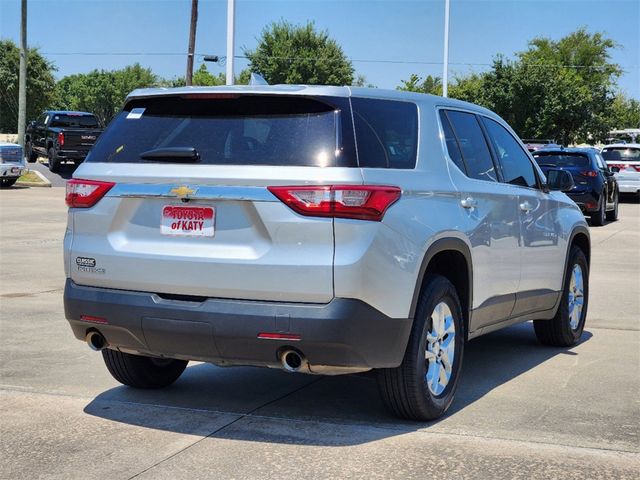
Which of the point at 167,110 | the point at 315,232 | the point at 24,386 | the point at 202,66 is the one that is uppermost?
the point at 202,66

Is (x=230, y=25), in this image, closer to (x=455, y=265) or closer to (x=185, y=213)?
(x=455, y=265)

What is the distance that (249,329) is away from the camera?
463 centimetres

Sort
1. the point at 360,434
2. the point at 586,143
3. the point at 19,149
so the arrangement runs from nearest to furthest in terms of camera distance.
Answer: the point at 360,434 → the point at 19,149 → the point at 586,143

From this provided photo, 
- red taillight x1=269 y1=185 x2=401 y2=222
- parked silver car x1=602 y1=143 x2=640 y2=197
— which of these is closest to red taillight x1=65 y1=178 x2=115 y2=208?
red taillight x1=269 y1=185 x2=401 y2=222

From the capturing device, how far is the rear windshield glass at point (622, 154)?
28.5 meters

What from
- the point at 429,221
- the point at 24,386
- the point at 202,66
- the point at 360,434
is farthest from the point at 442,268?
the point at 202,66

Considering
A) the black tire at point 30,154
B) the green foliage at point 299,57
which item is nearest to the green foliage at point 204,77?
the green foliage at point 299,57

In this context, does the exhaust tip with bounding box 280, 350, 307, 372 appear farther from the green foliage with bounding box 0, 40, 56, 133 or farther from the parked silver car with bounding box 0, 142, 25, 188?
the green foliage with bounding box 0, 40, 56, 133

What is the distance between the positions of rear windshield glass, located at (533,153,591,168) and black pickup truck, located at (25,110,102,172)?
16.0m

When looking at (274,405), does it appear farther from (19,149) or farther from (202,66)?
(202,66)

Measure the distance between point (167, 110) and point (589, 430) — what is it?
289 centimetres

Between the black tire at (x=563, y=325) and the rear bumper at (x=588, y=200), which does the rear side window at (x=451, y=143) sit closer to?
the black tire at (x=563, y=325)

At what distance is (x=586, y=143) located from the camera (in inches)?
2709

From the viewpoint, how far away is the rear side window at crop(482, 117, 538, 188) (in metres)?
6.51
